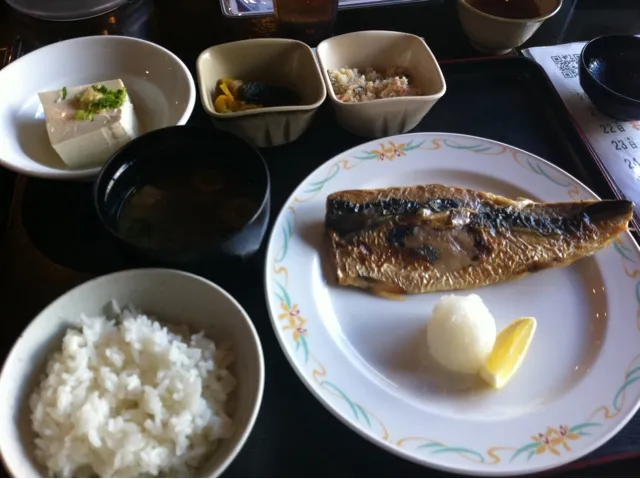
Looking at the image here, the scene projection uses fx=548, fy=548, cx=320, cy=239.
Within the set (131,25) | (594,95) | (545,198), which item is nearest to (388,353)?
(545,198)

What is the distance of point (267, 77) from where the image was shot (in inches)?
59.2

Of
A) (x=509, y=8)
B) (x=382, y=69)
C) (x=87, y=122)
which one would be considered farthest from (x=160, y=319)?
(x=509, y=8)

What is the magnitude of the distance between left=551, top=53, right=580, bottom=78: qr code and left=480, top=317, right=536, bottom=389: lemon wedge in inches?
38.2

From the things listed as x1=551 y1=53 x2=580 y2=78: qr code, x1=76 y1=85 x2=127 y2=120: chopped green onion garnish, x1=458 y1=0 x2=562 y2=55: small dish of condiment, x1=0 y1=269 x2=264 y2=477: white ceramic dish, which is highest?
x1=458 y1=0 x2=562 y2=55: small dish of condiment

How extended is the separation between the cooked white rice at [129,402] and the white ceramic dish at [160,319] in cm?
2

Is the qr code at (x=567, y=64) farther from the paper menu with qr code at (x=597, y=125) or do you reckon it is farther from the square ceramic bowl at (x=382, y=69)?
the square ceramic bowl at (x=382, y=69)

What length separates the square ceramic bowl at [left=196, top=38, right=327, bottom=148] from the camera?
129cm

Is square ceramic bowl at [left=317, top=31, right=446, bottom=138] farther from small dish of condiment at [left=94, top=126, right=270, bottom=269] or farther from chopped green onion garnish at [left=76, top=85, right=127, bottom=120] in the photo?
chopped green onion garnish at [left=76, top=85, right=127, bottom=120]

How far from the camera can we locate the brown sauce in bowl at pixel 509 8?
1.68 metres

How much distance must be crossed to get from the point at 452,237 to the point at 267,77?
687 mm

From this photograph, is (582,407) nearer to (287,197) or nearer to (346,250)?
(346,250)

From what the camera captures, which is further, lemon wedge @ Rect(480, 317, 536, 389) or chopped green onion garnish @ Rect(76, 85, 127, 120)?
chopped green onion garnish @ Rect(76, 85, 127, 120)

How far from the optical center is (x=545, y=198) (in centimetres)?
133


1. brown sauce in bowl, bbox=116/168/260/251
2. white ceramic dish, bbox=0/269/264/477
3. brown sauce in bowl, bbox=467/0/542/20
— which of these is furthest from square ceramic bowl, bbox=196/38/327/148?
brown sauce in bowl, bbox=467/0/542/20
